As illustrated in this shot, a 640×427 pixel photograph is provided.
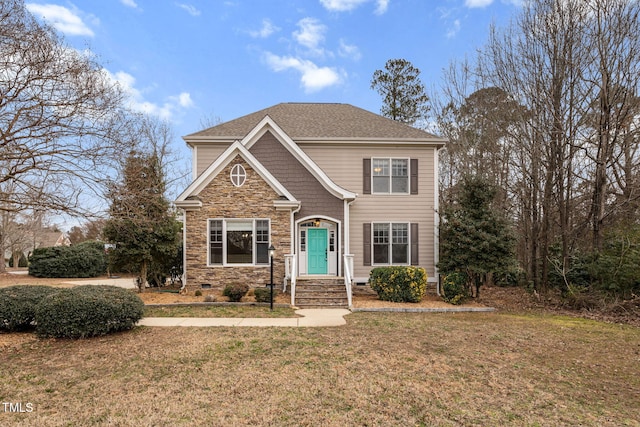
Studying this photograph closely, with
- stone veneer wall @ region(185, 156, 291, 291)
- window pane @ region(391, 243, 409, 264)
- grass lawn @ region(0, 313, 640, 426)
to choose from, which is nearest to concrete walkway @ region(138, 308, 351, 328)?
grass lawn @ region(0, 313, 640, 426)

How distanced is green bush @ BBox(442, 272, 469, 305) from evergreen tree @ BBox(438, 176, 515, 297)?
0.40 m

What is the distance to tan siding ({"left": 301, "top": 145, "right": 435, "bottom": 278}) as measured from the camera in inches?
586

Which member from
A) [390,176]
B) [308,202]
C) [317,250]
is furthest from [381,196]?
[317,250]

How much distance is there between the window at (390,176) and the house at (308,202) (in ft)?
0.14

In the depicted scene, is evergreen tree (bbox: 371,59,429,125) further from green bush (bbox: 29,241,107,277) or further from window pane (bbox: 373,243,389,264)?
green bush (bbox: 29,241,107,277)

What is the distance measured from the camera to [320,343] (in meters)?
7.27

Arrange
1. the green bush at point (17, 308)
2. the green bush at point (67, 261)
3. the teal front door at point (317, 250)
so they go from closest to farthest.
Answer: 1. the green bush at point (17, 308)
2. the teal front door at point (317, 250)
3. the green bush at point (67, 261)

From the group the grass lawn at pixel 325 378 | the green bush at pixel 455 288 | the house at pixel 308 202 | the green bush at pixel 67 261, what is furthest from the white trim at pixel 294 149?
the green bush at pixel 67 261

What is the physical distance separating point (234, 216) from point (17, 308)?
679 cm

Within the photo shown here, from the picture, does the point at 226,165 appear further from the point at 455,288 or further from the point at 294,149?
the point at 455,288

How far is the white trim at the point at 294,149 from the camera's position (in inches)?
543

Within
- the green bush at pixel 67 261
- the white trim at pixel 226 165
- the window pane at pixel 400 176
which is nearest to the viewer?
the white trim at pixel 226 165

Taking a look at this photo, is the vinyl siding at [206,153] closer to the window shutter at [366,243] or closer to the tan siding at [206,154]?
the tan siding at [206,154]

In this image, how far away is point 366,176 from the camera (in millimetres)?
14961
